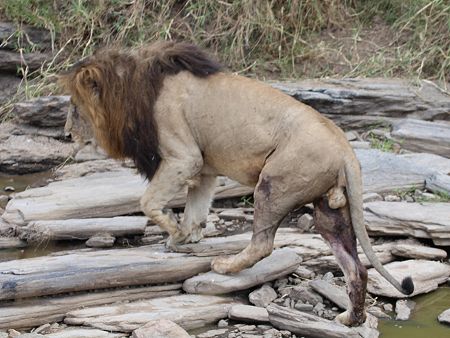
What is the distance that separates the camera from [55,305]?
17.0ft

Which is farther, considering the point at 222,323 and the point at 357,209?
the point at 222,323

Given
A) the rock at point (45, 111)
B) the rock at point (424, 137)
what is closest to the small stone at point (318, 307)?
the rock at point (424, 137)

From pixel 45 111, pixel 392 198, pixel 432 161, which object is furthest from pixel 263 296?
pixel 45 111

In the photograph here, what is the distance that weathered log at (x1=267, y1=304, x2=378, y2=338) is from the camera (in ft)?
16.3

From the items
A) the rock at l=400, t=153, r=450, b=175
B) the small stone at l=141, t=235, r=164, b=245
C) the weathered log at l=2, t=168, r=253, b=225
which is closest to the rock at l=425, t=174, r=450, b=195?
the rock at l=400, t=153, r=450, b=175

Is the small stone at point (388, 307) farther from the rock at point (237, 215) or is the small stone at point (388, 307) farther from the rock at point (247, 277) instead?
the rock at point (237, 215)

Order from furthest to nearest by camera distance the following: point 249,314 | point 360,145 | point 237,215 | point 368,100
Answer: point 368,100 < point 360,145 < point 237,215 < point 249,314

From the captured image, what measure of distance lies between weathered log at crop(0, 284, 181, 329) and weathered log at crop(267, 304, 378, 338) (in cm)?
76

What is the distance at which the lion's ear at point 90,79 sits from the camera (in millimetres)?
5707

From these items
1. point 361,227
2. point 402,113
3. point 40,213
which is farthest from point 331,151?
point 402,113

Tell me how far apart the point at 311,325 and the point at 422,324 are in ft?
2.45

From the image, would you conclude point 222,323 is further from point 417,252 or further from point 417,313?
point 417,252

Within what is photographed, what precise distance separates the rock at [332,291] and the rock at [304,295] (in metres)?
0.04

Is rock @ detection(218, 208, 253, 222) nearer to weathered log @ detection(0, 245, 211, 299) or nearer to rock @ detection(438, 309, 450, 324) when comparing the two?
weathered log @ detection(0, 245, 211, 299)
